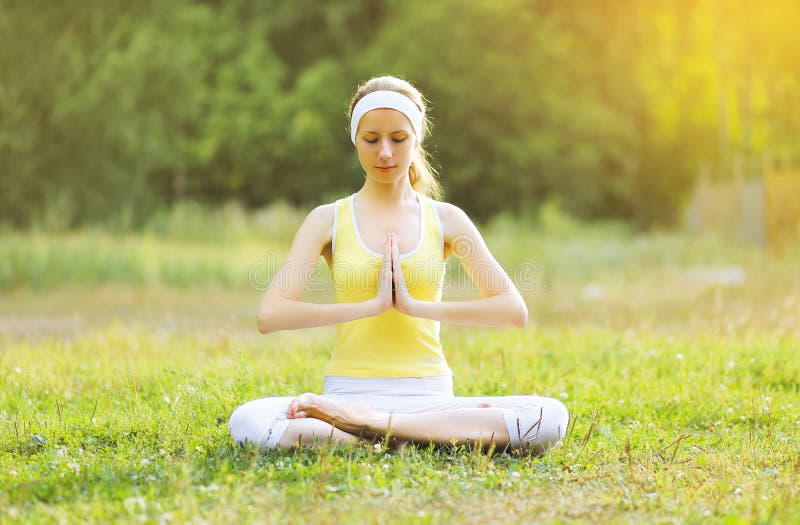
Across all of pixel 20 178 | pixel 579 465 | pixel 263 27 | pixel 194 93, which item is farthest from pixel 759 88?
pixel 579 465

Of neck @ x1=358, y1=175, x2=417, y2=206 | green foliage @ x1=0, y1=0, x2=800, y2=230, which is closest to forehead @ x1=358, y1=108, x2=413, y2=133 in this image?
neck @ x1=358, y1=175, x2=417, y2=206

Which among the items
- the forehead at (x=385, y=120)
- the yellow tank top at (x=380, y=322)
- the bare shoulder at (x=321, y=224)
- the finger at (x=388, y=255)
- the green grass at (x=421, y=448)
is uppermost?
the forehead at (x=385, y=120)

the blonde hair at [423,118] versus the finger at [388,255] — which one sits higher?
the blonde hair at [423,118]

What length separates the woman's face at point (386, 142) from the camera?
14.7 ft

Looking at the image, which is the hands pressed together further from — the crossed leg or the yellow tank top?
the crossed leg

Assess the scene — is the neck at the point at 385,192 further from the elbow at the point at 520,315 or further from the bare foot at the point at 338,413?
the bare foot at the point at 338,413

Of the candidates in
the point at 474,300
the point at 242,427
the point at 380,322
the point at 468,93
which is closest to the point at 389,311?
the point at 380,322

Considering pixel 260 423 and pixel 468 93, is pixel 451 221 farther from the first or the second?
pixel 468 93

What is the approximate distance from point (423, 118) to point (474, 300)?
3.21 feet

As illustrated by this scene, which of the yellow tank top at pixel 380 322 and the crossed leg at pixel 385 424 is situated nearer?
the crossed leg at pixel 385 424

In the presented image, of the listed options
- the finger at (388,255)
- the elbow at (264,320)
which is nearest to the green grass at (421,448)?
the elbow at (264,320)

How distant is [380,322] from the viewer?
4566 mm

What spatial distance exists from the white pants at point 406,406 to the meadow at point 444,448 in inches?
4.3

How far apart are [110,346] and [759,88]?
3996cm
